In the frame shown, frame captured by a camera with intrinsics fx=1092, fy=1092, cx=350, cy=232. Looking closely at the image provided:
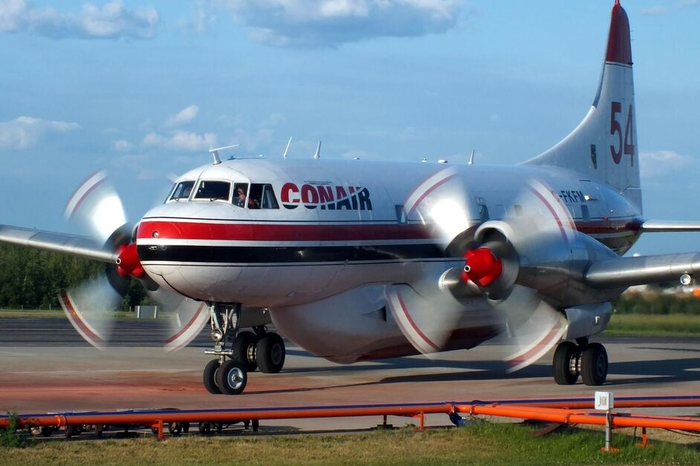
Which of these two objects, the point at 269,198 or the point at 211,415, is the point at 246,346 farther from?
the point at 211,415

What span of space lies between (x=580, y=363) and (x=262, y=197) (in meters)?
7.23

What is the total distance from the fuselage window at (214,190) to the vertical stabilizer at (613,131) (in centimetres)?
1129

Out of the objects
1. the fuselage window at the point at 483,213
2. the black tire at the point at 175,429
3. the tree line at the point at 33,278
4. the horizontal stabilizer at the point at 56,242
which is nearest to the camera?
the black tire at the point at 175,429

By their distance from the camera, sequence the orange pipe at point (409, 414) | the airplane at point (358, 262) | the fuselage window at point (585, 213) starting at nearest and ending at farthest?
the orange pipe at point (409, 414), the airplane at point (358, 262), the fuselage window at point (585, 213)

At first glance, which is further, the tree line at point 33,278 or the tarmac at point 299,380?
the tree line at point 33,278

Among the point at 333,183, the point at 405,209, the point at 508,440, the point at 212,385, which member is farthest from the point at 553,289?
the point at 508,440

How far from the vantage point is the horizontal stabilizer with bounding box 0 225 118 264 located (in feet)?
75.4

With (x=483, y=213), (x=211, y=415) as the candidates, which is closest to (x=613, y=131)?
(x=483, y=213)

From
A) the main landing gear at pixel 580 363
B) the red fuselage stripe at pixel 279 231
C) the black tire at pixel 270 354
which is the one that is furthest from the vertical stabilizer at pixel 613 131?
the black tire at pixel 270 354

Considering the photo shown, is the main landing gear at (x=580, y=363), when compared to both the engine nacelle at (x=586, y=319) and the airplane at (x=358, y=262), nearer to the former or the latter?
the airplane at (x=358, y=262)

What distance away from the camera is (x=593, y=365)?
69.1 feet

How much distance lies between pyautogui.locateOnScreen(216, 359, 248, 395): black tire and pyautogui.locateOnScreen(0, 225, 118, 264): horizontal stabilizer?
526 centimetres

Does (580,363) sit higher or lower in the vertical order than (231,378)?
higher

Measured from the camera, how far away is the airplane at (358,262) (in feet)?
59.2
